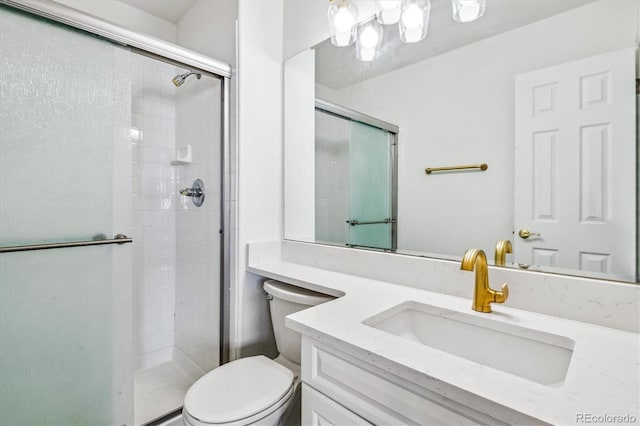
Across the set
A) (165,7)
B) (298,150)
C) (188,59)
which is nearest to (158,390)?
(298,150)

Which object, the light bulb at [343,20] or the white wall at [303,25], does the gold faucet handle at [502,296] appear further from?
the white wall at [303,25]

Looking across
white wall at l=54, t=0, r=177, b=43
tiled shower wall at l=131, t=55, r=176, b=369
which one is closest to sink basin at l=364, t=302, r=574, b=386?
tiled shower wall at l=131, t=55, r=176, b=369

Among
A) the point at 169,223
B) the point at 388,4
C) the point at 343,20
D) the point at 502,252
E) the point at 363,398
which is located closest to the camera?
the point at 363,398

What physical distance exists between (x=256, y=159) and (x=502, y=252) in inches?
45.7

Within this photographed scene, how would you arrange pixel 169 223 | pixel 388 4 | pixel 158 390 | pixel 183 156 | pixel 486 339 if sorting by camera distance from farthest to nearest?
pixel 169 223 → pixel 183 156 → pixel 158 390 → pixel 388 4 → pixel 486 339

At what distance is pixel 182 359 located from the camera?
205cm

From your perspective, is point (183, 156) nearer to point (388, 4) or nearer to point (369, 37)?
point (369, 37)

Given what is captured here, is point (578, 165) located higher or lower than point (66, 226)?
higher

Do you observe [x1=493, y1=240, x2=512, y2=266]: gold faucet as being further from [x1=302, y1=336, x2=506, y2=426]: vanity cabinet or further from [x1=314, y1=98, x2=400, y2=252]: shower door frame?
[x1=302, y1=336, x2=506, y2=426]: vanity cabinet

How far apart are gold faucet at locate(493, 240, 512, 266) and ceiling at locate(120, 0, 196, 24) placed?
2.18m

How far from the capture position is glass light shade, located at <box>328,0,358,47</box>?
1.30m

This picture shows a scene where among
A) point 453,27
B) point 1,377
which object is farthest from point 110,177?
point 453,27

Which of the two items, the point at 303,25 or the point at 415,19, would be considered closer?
the point at 415,19

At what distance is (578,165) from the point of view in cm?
87
